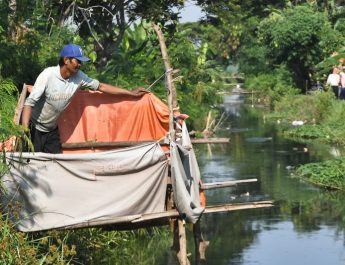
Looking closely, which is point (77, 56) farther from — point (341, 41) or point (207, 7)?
point (341, 41)

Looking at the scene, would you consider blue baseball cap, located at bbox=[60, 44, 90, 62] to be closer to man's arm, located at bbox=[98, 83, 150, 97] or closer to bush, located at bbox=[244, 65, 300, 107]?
man's arm, located at bbox=[98, 83, 150, 97]

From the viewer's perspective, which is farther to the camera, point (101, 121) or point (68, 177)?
point (101, 121)

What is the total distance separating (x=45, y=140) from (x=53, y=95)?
0.58 meters

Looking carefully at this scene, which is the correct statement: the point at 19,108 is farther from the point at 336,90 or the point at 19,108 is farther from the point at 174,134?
the point at 336,90

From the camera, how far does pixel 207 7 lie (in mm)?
20250

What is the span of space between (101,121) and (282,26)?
2765cm

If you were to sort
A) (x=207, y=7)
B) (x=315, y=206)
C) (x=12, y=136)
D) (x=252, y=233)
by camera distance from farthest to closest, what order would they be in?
(x=207, y=7) < (x=315, y=206) < (x=252, y=233) < (x=12, y=136)

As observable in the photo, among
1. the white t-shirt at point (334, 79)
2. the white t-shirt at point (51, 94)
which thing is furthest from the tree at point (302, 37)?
the white t-shirt at point (51, 94)

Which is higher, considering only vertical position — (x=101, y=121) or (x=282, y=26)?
(x=282, y=26)

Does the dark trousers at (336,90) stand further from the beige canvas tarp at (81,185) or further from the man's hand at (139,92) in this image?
the beige canvas tarp at (81,185)

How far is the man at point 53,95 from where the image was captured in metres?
9.34

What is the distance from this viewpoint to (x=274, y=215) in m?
15.0

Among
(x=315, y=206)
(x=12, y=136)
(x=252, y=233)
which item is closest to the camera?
(x=12, y=136)

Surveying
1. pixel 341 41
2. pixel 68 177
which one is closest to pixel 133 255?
pixel 68 177
